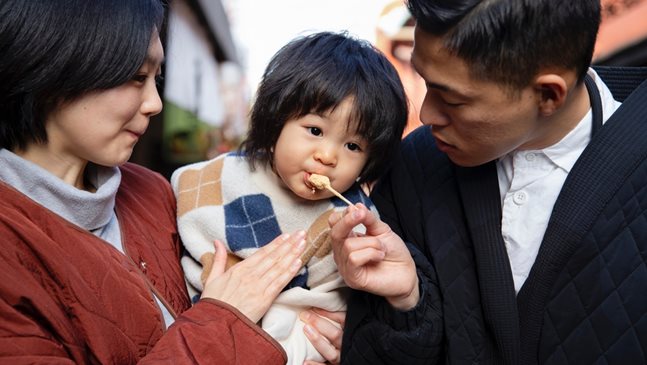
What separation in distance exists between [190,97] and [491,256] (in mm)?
8938

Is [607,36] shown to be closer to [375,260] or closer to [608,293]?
[608,293]

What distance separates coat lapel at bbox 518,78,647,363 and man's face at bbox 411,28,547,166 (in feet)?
0.64

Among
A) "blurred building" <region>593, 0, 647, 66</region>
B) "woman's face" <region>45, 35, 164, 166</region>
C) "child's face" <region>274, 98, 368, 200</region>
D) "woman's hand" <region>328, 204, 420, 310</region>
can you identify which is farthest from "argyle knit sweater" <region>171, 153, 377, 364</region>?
"blurred building" <region>593, 0, 647, 66</region>

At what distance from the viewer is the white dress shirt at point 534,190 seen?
6.17 ft

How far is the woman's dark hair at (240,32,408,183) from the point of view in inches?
77.9

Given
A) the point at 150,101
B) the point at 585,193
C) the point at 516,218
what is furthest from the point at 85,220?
the point at 585,193

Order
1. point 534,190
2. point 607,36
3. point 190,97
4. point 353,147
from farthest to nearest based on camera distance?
1. point 190,97
2. point 607,36
3. point 353,147
4. point 534,190

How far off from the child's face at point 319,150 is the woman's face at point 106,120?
1.53 ft

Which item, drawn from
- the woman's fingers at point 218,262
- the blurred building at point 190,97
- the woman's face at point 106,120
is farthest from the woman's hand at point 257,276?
the blurred building at point 190,97

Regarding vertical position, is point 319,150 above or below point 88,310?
above

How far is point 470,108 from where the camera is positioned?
1.77 metres

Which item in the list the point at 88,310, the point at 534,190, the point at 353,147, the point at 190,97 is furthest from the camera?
the point at 190,97

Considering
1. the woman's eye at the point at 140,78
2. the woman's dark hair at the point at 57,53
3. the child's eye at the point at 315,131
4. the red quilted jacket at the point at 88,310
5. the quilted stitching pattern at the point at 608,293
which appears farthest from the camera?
the child's eye at the point at 315,131

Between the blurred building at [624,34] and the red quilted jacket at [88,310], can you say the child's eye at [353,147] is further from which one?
the blurred building at [624,34]
